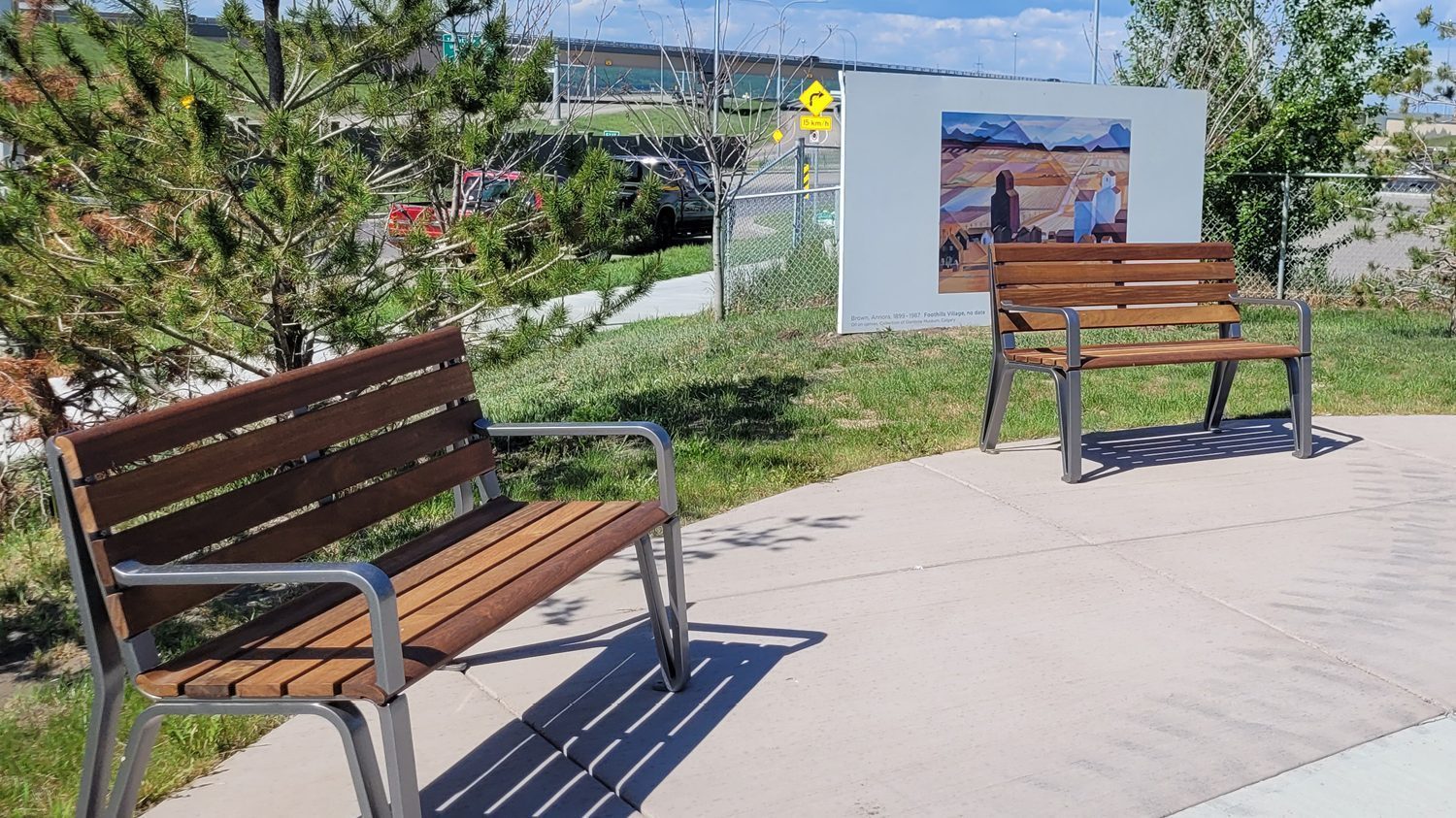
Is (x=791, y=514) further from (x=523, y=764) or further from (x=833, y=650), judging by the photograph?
(x=523, y=764)

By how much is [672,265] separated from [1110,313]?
13.1 metres

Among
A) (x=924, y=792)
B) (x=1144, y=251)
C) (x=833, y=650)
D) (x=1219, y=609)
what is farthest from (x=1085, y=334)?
(x=924, y=792)

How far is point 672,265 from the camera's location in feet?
64.0

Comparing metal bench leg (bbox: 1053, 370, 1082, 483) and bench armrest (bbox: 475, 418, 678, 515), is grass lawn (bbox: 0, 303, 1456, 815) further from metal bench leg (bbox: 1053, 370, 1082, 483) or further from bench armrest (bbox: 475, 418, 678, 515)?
bench armrest (bbox: 475, 418, 678, 515)

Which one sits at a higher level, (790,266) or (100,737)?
(790,266)

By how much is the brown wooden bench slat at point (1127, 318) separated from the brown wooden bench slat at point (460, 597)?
3344mm

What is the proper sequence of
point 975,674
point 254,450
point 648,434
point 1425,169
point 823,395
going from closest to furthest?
point 254,450
point 648,434
point 975,674
point 823,395
point 1425,169

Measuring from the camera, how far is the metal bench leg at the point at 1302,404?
656cm

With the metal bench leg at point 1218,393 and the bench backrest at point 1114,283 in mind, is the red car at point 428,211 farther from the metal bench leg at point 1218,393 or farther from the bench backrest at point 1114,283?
the metal bench leg at point 1218,393

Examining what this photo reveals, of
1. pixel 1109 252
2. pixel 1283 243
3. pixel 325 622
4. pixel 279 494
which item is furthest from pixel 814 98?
pixel 325 622

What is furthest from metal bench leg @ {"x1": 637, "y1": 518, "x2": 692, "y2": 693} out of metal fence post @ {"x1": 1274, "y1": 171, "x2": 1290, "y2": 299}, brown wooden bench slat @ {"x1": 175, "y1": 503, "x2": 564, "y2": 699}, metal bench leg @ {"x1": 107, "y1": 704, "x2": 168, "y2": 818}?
metal fence post @ {"x1": 1274, "y1": 171, "x2": 1290, "y2": 299}

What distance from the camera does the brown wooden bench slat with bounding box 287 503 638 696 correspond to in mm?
2574

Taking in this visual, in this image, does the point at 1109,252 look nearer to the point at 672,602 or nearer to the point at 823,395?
the point at 823,395

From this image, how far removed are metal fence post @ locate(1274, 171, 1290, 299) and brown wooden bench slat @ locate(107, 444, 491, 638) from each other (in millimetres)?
11154
